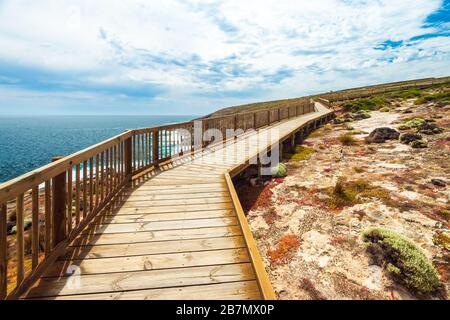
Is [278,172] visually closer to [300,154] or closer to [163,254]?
[300,154]

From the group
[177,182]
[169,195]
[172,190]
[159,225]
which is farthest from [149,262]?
[177,182]

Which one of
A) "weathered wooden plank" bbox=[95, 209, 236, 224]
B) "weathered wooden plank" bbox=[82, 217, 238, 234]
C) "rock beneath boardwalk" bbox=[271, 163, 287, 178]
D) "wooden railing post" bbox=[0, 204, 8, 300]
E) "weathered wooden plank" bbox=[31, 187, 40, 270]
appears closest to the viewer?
"wooden railing post" bbox=[0, 204, 8, 300]

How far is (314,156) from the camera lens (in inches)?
474

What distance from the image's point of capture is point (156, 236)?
12.1ft

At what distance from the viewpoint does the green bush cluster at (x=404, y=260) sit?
399 cm

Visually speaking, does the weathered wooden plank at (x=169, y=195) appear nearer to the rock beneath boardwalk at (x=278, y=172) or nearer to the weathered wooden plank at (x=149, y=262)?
the weathered wooden plank at (x=149, y=262)

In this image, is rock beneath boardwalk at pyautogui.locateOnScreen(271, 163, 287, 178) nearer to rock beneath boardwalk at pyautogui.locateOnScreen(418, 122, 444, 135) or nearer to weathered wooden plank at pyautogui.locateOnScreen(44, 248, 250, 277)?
weathered wooden plank at pyautogui.locateOnScreen(44, 248, 250, 277)

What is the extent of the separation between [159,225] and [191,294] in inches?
66.1

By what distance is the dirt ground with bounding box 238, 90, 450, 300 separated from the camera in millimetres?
4199

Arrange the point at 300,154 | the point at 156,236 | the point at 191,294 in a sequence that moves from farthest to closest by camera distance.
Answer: the point at 300,154
the point at 156,236
the point at 191,294

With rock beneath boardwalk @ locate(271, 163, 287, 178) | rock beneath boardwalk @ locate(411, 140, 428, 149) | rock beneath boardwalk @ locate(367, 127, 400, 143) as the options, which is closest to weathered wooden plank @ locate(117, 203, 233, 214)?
rock beneath boardwalk @ locate(271, 163, 287, 178)
